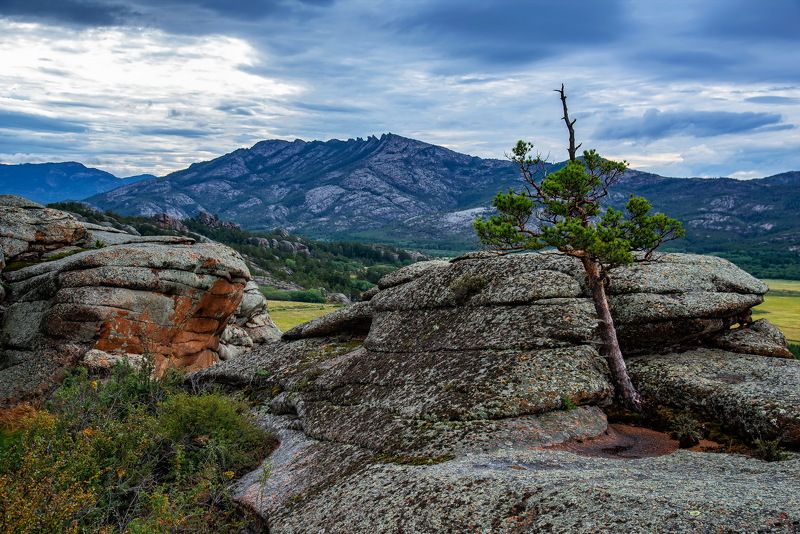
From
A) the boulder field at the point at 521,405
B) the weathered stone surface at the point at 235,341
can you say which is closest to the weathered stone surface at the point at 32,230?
the weathered stone surface at the point at 235,341

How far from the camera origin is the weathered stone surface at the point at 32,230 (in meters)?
40.7

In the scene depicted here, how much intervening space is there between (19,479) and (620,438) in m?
15.5

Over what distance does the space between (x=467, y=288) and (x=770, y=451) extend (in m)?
11.1

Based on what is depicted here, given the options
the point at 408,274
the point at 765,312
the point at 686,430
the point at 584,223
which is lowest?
the point at 765,312

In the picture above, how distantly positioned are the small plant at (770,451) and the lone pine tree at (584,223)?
14.0 feet

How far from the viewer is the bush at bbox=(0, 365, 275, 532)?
462 inches

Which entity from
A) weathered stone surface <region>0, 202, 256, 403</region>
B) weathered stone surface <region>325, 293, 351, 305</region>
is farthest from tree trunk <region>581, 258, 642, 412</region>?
weathered stone surface <region>325, 293, 351, 305</region>

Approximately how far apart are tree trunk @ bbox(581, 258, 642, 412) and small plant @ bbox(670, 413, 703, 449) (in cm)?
156

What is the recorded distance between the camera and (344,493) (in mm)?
13852

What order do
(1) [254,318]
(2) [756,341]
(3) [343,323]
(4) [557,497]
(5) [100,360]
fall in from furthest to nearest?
(1) [254,318] → (5) [100,360] → (3) [343,323] → (2) [756,341] → (4) [557,497]

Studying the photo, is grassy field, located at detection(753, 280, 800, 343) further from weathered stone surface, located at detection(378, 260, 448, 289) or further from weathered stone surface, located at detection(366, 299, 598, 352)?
weathered stone surface, located at detection(366, 299, 598, 352)

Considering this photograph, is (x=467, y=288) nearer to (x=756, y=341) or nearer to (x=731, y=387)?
(x=731, y=387)

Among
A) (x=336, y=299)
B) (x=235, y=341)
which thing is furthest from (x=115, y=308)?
(x=336, y=299)

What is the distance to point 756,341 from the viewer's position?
816 inches
